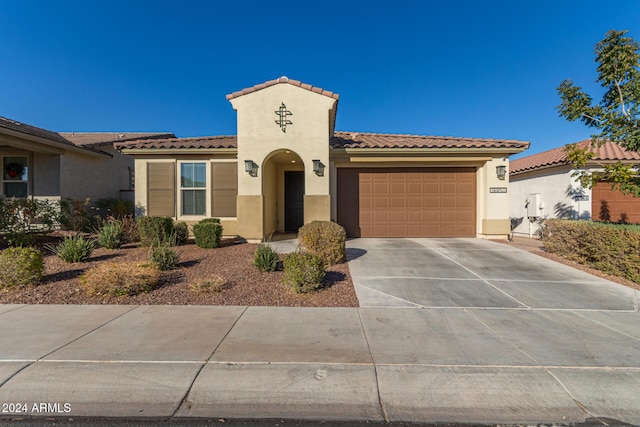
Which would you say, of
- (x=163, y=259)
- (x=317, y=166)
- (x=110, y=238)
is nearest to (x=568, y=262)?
(x=317, y=166)

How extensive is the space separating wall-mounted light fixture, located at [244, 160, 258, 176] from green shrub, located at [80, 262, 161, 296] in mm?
4869

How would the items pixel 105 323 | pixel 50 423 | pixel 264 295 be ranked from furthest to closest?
pixel 264 295 < pixel 105 323 < pixel 50 423

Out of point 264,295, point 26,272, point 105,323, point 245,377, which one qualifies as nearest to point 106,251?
point 26,272

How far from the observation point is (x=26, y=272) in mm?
5508

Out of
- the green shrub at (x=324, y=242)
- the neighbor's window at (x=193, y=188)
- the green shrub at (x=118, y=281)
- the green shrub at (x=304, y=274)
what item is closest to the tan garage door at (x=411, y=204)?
the green shrub at (x=324, y=242)

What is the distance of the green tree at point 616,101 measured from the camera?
21.6ft

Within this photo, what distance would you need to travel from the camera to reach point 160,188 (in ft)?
35.3

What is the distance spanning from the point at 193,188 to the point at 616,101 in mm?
12328

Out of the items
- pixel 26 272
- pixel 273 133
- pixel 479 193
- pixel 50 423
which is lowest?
pixel 50 423

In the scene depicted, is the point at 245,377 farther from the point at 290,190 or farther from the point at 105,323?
the point at 290,190

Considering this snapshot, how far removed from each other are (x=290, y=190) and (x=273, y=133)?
12.0 ft

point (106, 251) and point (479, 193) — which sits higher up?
point (479, 193)

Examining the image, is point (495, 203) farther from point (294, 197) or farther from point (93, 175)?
point (93, 175)

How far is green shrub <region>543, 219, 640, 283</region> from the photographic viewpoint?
6.16 meters
